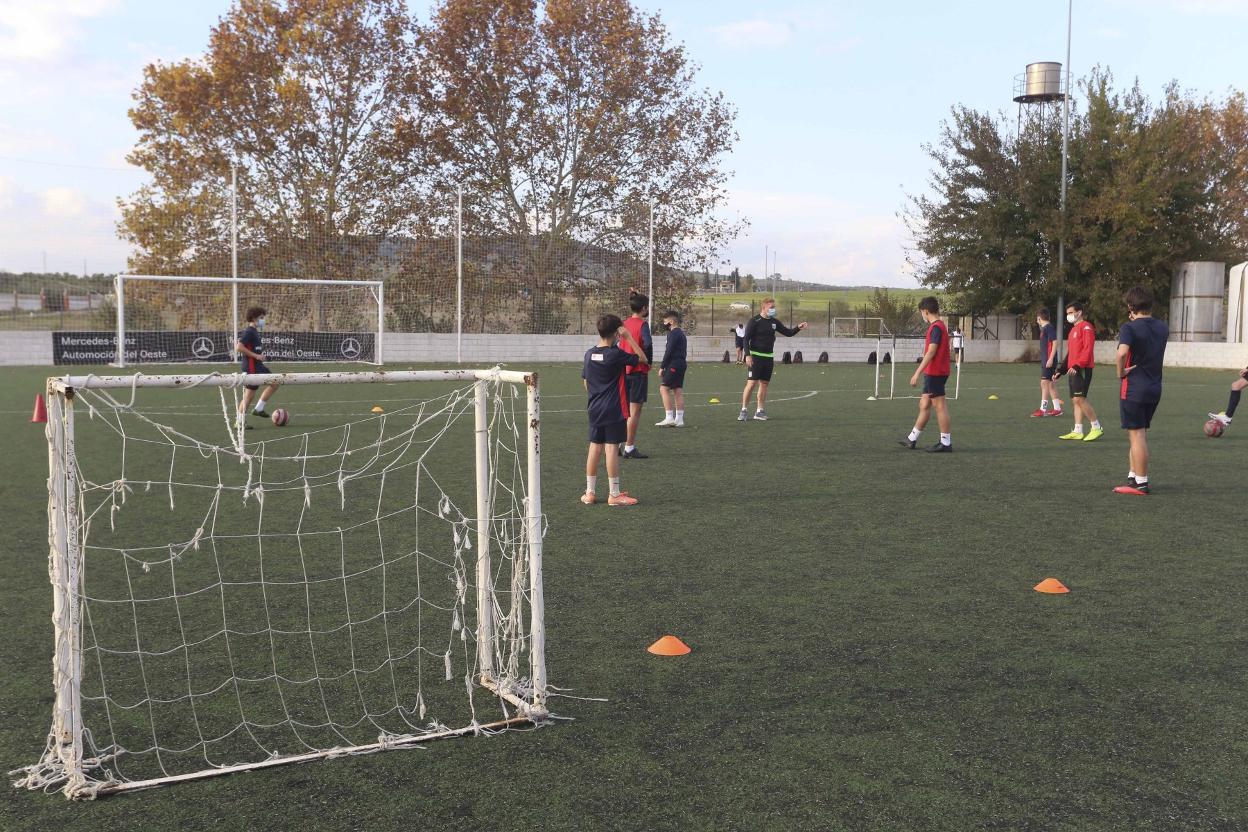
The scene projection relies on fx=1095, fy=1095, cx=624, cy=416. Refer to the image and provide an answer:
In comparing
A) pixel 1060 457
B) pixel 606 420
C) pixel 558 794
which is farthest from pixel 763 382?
pixel 558 794

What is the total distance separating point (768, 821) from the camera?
11.2 feet

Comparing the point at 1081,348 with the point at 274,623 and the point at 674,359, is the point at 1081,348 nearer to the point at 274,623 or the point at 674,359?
the point at 674,359

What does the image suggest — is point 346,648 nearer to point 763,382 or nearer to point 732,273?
point 763,382

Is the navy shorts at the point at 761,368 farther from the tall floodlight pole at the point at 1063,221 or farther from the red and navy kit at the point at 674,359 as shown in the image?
the tall floodlight pole at the point at 1063,221

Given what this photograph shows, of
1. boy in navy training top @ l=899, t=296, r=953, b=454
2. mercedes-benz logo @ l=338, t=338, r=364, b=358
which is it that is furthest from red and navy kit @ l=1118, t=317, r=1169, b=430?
mercedes-benz logo @ l=338, t=338, r=364, b=358

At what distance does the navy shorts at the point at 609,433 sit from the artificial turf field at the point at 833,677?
583 mm

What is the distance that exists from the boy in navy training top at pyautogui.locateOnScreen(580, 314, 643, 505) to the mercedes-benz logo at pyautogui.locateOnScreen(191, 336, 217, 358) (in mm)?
23193

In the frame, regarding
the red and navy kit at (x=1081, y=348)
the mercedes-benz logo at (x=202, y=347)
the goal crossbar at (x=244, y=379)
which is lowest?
the mercedes-benz logo at (x=202, y=347)

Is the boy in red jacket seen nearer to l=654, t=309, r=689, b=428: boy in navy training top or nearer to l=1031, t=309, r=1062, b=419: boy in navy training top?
l=1031, t=309, r=1062, b=419: boy in navy training top

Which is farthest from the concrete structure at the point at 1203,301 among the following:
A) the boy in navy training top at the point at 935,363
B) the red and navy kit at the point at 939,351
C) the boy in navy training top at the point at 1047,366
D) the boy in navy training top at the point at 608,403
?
the boy in navy training top at the point at 608,403

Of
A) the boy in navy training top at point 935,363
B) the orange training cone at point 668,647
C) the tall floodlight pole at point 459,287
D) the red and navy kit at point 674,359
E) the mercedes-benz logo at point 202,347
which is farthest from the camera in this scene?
the tall floodlight pole at point 459,287

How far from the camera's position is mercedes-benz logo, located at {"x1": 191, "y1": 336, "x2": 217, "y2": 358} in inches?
1155

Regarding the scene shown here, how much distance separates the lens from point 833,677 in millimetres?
4766

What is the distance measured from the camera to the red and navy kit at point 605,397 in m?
8.62
